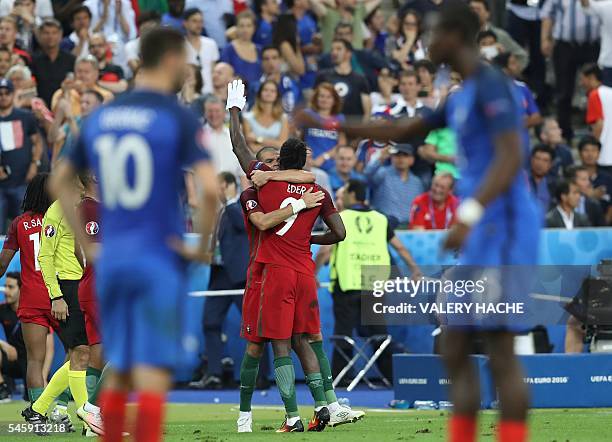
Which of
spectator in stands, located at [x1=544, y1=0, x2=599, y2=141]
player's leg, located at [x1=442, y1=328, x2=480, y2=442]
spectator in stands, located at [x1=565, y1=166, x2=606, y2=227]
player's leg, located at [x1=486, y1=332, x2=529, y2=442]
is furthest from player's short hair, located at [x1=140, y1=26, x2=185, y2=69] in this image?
spectator in stands, located at [x1=544, y1=0, x2=599, y2=141]

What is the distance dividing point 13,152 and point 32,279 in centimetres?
562

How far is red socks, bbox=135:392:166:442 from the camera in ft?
22.4

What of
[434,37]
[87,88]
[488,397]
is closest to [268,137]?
[87,88]

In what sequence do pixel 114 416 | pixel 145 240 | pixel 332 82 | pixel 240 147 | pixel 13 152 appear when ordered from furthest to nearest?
pixel 332 82
pixel 13 152
pixel 240 147
pixel 114 416
pixel 145 240

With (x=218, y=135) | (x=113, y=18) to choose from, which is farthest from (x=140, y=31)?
(x=218, y=135)

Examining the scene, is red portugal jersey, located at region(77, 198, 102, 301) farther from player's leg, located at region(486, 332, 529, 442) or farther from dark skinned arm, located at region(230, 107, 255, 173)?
player's leg, located at region(486, 332, 529, 442)

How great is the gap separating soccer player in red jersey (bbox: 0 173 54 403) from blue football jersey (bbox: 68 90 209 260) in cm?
633

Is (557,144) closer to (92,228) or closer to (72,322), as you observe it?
(72,322)

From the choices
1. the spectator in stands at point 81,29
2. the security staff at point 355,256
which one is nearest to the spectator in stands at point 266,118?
the security staff at point 355,256

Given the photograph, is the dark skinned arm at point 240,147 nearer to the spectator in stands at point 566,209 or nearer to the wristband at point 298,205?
the wristband at point 298,205

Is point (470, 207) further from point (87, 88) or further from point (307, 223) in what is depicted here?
point (87, 88)

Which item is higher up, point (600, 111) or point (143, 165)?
point (600, 111)

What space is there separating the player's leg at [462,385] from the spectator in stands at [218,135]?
11759mm

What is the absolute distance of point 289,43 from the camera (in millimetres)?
21922
